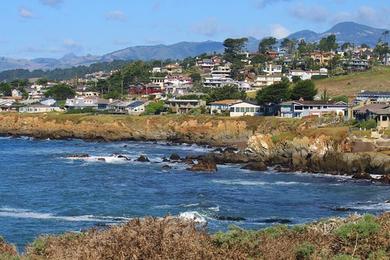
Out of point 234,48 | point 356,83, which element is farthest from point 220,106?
point 234,48

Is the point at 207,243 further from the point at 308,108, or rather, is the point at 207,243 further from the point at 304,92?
the point at 304,92

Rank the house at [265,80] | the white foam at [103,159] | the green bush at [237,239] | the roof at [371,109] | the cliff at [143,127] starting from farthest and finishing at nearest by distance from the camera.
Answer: the house at [265,80], the cliff at [143,127], the roof at [371,109], the white foam at [103,159], the green bush at [237,239]

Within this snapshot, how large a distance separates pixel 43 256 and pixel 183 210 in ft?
71.2

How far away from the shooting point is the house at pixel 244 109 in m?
88.0

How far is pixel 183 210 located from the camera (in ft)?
116

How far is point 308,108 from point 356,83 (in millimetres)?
38054

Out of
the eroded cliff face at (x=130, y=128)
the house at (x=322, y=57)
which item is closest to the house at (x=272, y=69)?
the house at (x=322, y=57)

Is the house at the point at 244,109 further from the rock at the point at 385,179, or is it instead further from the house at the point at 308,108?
the rock at the point at 385,179

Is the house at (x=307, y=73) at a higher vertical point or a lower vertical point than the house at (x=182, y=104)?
higher

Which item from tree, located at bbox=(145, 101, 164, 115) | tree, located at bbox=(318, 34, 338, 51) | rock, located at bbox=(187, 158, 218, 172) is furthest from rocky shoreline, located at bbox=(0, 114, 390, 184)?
tree, located at bbox=(318, 34, 338, 51)

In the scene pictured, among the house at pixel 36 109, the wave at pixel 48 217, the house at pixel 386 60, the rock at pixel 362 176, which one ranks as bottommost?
the rock at pixel 362 176

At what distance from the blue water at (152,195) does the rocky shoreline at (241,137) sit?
281 cm

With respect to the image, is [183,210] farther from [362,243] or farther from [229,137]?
[229,137]

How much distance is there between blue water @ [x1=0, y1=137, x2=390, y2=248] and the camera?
107 ft
